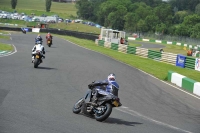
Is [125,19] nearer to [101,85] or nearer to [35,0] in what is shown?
[35,0]

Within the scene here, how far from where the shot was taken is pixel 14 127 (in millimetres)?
9172

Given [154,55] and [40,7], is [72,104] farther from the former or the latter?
[40,7]

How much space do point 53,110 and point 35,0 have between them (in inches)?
6930

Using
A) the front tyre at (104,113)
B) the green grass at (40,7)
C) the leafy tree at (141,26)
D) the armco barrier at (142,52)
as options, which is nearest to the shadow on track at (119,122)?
the front tyre at (104,113)

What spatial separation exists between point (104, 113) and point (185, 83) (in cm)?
1151

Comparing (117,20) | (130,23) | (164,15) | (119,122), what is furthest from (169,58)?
(164,15)

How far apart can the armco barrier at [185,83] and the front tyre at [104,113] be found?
9.77m

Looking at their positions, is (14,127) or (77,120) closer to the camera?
(14,127)

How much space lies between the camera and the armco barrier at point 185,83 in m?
20.1

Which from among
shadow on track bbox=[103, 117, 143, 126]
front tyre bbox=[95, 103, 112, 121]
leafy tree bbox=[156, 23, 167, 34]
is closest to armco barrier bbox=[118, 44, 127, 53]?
shadow on track bbox=[103, 117, 143, 126]

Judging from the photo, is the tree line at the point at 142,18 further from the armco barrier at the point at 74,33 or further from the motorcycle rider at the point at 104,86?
the motorcycle rider at the point at 104,86

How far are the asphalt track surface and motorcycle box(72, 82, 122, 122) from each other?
0.19 metres

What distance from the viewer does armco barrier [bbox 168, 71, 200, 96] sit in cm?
2006

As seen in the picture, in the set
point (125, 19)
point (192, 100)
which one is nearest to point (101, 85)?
point (192, 100)
